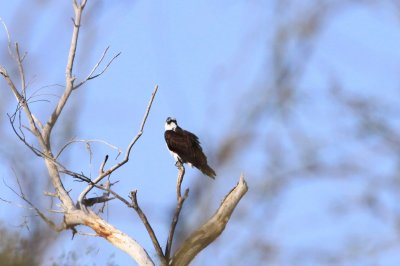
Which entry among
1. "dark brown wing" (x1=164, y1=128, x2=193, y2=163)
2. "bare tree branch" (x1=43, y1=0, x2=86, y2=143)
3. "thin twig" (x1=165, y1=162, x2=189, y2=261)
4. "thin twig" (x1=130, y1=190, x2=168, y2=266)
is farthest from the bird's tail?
"dark brown wing" (x1=164, y1=128, x2=193, y2=163)

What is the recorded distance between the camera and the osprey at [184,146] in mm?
10156

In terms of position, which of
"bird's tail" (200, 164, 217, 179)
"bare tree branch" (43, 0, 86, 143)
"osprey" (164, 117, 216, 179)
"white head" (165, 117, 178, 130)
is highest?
"white head" (165, 117, 178, 130)

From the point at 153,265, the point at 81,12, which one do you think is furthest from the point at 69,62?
the point at 153,265

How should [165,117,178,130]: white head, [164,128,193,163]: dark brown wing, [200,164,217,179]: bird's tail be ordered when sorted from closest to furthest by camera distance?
[200,164,217,179]: bird's tail, [164,128,193,163]: dark brown wing, [165,117,178,130]: white head

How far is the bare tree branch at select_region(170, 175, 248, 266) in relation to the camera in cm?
→ 754

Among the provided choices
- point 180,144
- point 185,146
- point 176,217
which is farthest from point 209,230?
point 180,144

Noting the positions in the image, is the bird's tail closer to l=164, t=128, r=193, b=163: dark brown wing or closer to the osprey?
the osprey

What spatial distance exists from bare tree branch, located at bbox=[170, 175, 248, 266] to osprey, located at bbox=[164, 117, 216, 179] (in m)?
2.03

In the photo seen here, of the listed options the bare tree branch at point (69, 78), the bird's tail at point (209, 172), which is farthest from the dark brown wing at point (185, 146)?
the bird's tail at point (209, 172)

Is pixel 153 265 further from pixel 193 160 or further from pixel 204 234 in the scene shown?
pixel 193 160

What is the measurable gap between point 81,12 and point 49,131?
1153 millimetres

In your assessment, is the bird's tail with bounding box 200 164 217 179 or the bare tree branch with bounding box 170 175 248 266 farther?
the bare tree branch with bounding box 170 175 248 266

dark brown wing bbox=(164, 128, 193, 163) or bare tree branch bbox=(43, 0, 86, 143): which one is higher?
dark brown wing bbox=(164, 128, 193, 163)

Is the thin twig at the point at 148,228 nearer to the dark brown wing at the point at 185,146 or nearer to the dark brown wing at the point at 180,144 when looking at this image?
the dark brown wing at the point at 185,146
